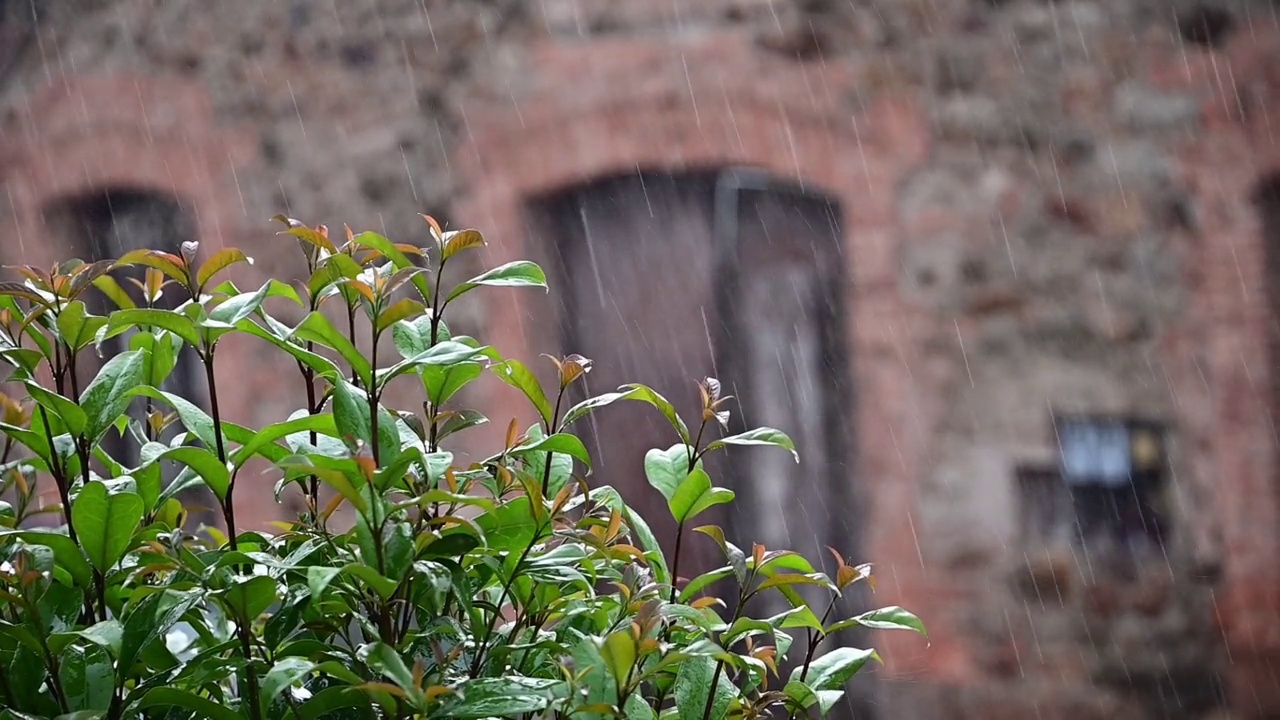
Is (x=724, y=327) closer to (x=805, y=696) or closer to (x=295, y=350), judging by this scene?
(x=805, y=696)

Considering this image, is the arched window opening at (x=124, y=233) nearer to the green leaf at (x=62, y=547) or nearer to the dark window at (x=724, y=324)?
the dark window at (x=724, y=324)

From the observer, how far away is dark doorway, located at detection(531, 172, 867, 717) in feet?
10.7

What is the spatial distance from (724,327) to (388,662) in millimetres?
2623

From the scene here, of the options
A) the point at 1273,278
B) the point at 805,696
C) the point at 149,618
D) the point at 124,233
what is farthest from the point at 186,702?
the point at 124,233

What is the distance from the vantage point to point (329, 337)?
87 cm

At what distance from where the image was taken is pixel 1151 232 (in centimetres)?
301

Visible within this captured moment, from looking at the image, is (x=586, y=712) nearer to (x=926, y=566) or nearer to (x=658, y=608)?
(x=658, y=608)

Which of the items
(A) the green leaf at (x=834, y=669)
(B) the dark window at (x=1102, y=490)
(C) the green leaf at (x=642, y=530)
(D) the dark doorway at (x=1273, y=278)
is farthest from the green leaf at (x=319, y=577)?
(D) the dark doorway at (x=1273, y=278)

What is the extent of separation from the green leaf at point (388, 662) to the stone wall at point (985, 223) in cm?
253

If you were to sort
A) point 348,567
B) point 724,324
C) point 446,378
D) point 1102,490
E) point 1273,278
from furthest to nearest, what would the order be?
point 724,324, point 1102,490, point 1273,278, point 446,378, point 348,567

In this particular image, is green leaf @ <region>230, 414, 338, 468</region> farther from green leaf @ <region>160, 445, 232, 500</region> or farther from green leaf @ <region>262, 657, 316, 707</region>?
green leaf @ <region>262, 657, 316, 707</region>

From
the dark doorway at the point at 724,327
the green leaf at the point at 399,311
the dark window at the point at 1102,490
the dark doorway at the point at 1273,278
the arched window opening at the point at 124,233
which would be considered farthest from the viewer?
the arched window opening at the point at 124,233

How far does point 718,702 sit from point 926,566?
233 centimetres

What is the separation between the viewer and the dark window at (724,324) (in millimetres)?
3258
